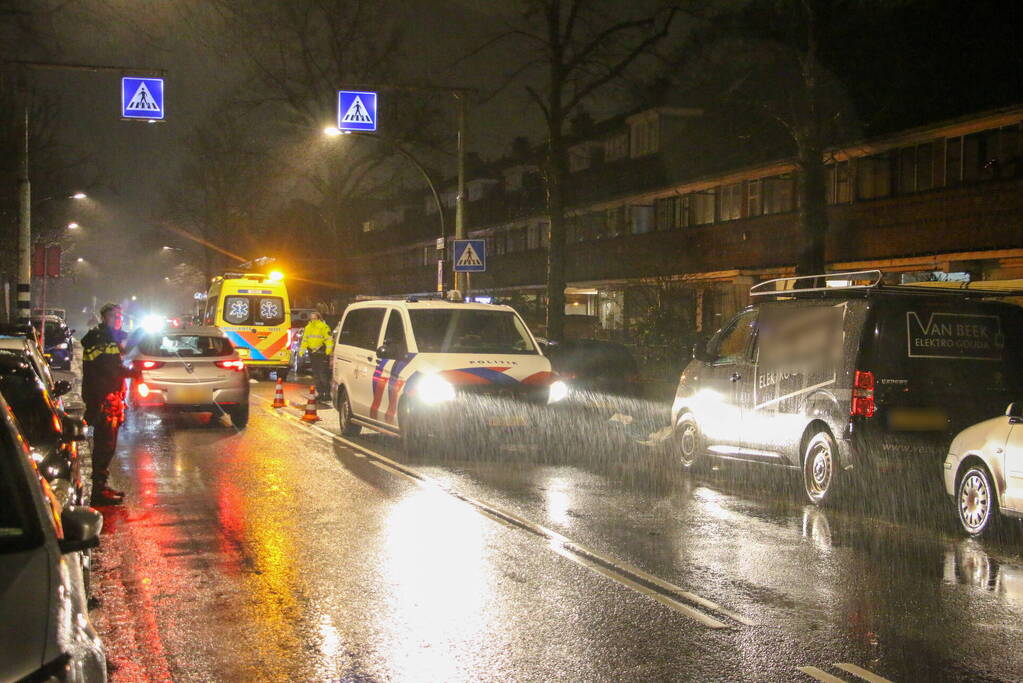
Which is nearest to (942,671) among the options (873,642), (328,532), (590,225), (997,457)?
(873,642)

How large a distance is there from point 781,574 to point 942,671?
86.8 inches

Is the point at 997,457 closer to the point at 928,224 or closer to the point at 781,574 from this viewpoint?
the point at 781,574

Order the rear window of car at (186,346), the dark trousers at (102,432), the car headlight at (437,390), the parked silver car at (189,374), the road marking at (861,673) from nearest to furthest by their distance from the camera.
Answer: the road marking at (861,673)
the dark trousers at (102,432)
the car headlight at (437,390)
the parked silver car at (189,374)
the rear window of car at (186,346)

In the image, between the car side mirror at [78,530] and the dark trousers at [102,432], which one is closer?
the car side mirror at [78,530]

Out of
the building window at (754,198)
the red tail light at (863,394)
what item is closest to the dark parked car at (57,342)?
the building window at (754,198)

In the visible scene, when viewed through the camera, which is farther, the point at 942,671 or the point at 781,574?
Answer: the point at 781,574

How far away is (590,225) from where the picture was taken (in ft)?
141

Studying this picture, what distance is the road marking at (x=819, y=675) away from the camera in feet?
17.1

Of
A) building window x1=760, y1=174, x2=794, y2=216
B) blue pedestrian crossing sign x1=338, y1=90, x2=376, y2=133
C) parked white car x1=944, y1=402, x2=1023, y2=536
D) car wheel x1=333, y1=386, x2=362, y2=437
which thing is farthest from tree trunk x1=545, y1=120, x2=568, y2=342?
parked white car x1=944, y1=402, x2=1023, y2=536

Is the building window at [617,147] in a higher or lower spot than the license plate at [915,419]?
higher

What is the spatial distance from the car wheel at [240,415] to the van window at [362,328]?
1.84 metres

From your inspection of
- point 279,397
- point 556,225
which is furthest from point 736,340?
point 556,225

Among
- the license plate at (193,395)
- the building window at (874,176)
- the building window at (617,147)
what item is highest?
the building window at (617,147)

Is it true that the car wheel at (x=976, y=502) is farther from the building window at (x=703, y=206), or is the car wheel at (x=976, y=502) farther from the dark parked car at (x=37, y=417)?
the building window at (x=703, y=206)
